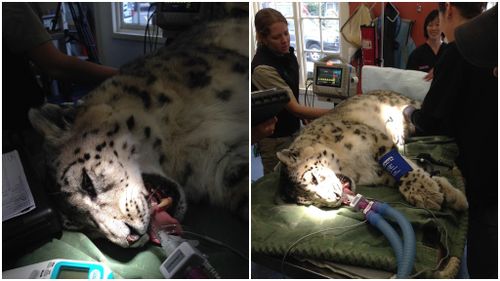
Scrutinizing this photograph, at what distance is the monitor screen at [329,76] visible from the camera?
1.32 m

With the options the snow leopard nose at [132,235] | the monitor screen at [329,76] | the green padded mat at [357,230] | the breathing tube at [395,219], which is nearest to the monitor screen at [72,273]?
the snow leopard nose at [132,235]

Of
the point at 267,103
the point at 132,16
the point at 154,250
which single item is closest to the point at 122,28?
the point at 132,16

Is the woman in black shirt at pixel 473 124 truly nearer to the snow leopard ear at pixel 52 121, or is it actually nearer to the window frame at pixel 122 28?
the window frame at pixel 122 28

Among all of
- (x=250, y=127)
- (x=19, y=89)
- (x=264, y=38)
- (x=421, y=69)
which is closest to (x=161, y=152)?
(x=250, y=127)

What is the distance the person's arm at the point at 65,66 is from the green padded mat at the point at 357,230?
474 millimetres

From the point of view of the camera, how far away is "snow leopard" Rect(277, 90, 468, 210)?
3.89 ft

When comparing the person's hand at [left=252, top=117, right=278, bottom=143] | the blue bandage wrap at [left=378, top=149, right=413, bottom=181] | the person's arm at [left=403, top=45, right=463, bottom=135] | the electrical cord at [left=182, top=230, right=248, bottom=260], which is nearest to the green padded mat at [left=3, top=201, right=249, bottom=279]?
the electrical cord at [left=182, top=230, right=248, bottom=260]

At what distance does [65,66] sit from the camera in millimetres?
961

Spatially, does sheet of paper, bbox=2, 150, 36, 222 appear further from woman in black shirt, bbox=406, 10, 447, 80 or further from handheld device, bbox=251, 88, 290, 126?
woman in black shirt, bbox=406, 10, 447, 80

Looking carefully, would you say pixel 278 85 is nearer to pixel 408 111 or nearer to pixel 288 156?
pixel 288 156

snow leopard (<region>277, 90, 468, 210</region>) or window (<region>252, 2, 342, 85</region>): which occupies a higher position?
window (<region>252, 2, 342, 85</region>)

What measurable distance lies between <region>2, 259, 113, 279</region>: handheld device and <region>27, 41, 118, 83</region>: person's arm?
0.41 meters

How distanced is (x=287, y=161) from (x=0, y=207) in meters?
0.77

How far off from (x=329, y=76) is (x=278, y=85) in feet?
0.78
